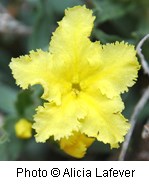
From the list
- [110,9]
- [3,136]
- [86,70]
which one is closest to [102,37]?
[110,9]

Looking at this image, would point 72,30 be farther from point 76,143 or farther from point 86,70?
point 76,143

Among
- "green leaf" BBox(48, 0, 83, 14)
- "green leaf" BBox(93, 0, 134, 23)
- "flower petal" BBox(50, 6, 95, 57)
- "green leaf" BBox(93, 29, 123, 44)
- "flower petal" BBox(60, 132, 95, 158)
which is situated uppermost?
"green leaf" BBox(48, 0, 83, 14)

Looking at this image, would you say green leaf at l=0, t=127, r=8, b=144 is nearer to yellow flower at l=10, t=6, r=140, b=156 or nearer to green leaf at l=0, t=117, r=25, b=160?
green leaf at l=0, t=117, r=25, b=160

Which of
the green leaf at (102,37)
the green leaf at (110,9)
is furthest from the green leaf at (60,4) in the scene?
the green leaf at (102,37)

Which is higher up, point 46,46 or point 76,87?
point 46,46

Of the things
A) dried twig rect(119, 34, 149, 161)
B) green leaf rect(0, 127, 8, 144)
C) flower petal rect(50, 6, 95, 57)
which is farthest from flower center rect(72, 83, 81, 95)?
green leaf rect(0, 127, 8, 144)

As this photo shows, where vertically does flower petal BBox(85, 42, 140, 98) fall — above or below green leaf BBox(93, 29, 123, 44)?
below

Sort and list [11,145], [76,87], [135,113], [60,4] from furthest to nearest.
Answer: [60,4]
[11,145]
[135,113]
[76,87]

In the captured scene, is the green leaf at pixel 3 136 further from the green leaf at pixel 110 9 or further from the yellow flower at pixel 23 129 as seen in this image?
the green leaf at pixel 110 9

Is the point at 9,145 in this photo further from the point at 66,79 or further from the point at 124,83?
the point at 124,83
